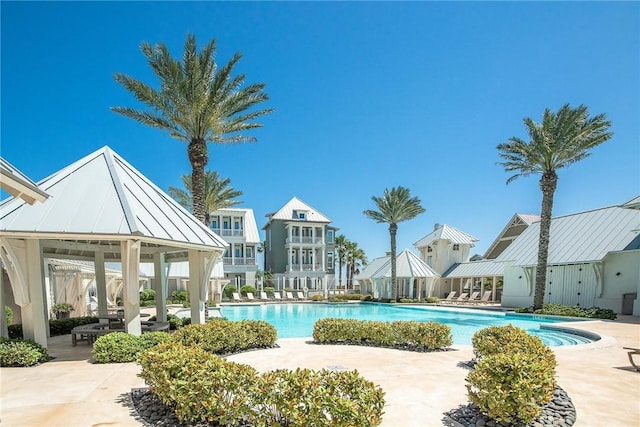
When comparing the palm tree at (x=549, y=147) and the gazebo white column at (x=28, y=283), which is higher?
the palm tree at (x=549, y=147)

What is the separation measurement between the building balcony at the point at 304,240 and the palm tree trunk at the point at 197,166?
2937 centimetres

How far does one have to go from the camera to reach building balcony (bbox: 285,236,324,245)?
154ft

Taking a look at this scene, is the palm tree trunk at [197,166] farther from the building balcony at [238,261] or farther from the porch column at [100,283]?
the building balcony at [238,261]

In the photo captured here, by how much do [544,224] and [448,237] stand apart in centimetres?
1956

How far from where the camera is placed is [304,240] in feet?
156

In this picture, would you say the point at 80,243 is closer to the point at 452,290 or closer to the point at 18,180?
the point at 18,180

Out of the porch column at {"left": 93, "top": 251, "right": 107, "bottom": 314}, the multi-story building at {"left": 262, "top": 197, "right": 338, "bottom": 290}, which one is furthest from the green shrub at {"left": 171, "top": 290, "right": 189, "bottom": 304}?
the porch column at {"left": 93, "top": 251, "right": 107, "bottom": 314}

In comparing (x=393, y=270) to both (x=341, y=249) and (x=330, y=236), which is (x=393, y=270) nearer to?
(x=330, y=236)

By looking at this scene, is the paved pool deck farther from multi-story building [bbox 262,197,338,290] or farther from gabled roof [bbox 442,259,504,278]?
multi-story building [bbox 262,197,338,290]

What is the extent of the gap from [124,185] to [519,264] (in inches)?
1111

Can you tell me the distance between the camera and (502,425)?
4.95 meters

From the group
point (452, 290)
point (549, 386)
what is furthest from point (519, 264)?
point (549, 386)

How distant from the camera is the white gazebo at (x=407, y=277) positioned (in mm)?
38156

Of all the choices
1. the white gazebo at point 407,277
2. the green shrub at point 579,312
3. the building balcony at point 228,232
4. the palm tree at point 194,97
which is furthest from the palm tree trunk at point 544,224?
the building balcony at point 228,232
